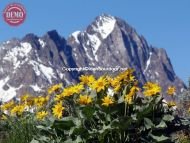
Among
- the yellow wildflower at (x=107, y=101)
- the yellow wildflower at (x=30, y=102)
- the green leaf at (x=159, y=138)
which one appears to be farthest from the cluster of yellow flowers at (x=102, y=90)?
the yellow wildflower at (x=30, y=102)

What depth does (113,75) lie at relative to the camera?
7867 mm

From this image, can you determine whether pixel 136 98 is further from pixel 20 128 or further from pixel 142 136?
pixel 20 128

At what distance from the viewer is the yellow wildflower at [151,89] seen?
7020 millimetres

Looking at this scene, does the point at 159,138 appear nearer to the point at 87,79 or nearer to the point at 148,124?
the point at 148,124

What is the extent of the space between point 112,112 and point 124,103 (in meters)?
0.20

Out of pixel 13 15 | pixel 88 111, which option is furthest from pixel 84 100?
pixel 13 15

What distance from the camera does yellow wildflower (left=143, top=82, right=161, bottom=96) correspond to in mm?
7020

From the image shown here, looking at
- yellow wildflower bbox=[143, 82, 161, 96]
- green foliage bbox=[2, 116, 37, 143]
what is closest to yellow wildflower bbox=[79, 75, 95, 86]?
yellow wildflower bbox=[143, 82, 161, 96]

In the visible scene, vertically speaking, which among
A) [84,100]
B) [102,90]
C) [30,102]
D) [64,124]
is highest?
[30,102]

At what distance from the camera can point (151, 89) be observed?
709 cm

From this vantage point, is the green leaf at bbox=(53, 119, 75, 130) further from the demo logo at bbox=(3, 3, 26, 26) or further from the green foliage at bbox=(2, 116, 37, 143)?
the demo logo at bbox=(3, 3, 26, 26)

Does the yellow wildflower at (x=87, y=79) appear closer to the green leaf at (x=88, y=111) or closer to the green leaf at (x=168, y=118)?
the green leaf at (x=88, y=111)

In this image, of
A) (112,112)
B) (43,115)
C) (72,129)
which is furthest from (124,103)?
(43,115)

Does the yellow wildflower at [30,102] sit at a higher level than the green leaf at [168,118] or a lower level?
higher
